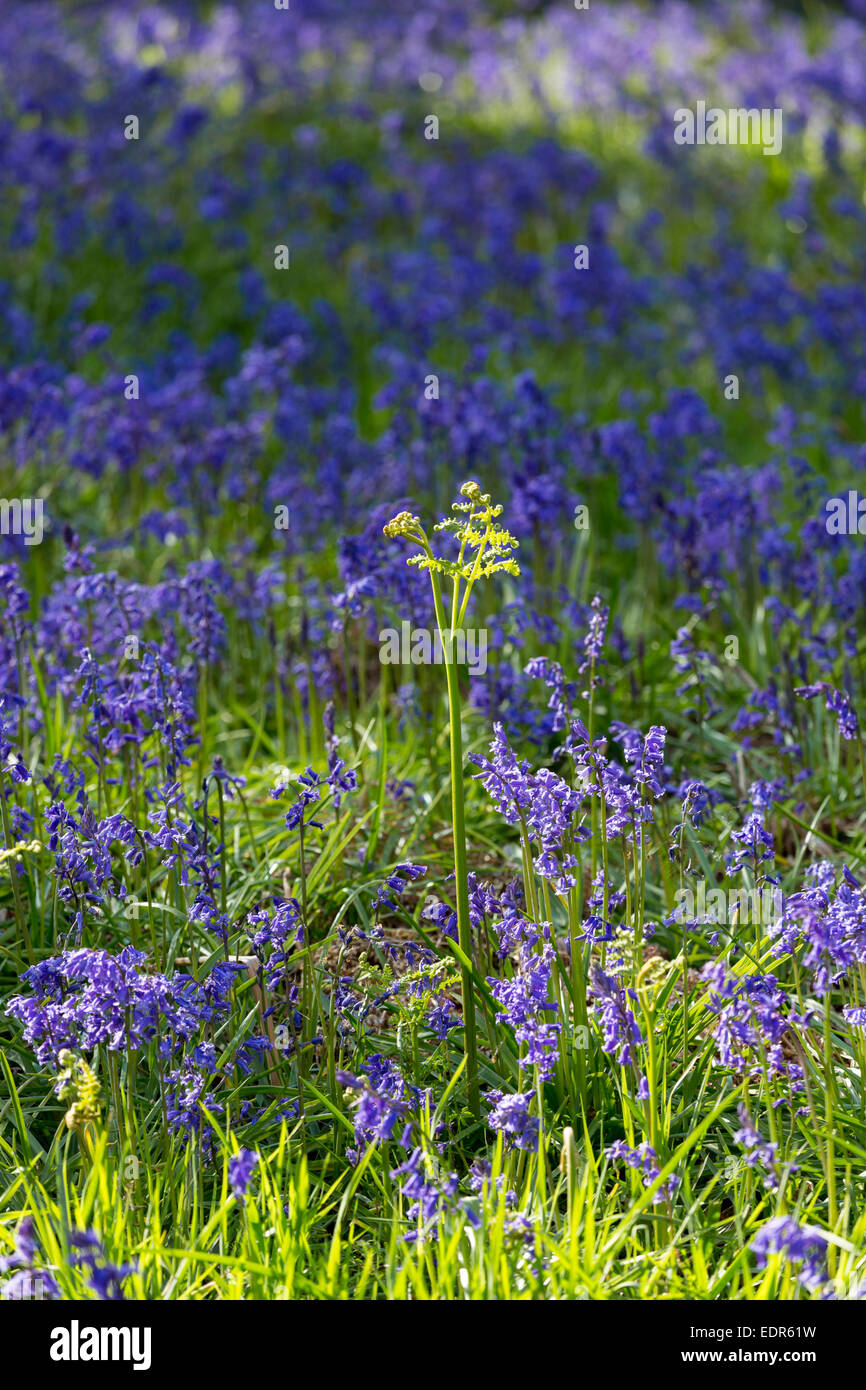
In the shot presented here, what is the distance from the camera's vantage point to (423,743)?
5.00 meters

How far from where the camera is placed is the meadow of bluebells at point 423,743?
2.97 metres

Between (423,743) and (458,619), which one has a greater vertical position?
(458,619)

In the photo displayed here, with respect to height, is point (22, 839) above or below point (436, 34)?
below

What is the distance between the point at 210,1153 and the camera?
3154 mm

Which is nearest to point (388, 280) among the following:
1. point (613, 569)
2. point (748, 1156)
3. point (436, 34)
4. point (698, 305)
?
point (698, 305)

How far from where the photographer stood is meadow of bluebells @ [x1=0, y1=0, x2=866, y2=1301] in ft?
9.76

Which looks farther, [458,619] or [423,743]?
[423,743]

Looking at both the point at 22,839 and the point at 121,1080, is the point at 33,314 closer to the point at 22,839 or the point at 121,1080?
the point at 22,839

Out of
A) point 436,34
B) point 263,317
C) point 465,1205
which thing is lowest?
point 465,1205
